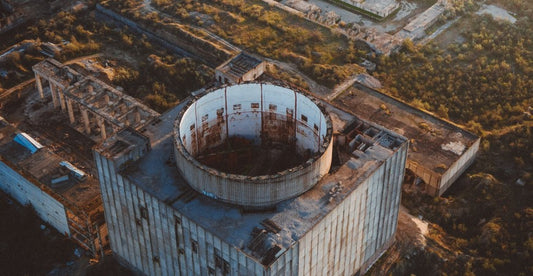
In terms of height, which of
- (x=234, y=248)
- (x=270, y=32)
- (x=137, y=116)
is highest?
(x=234, y=248)

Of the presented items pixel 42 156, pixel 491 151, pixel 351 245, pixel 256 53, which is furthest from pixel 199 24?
pixel 351 245

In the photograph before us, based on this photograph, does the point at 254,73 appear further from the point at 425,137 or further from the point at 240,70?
the point at 425,137

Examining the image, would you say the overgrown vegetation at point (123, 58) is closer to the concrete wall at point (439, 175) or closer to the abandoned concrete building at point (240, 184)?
the abandoned concrete building at point (240, 184)

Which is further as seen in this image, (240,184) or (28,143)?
(28,143)

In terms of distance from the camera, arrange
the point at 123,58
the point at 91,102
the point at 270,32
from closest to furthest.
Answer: the point at 91,102 → the point at 123,58 → the point at 270,32

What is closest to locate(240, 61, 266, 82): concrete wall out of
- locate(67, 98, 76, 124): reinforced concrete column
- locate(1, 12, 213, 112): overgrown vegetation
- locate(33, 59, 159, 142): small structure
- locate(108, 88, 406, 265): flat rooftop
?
locate(33, 59, 159, 142): small structure

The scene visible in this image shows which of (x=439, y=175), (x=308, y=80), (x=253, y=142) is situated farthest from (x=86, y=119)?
(x=439, y=175)

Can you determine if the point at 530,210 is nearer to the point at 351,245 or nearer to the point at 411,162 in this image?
the point at 411,162

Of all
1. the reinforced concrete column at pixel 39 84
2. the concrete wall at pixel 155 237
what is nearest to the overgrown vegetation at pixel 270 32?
the reinforced concrete column at pixel 39 84
